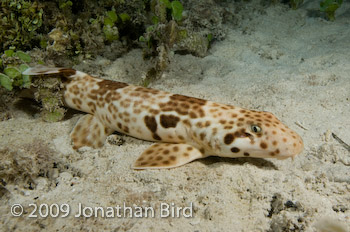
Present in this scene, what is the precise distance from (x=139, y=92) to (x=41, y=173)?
172 cm

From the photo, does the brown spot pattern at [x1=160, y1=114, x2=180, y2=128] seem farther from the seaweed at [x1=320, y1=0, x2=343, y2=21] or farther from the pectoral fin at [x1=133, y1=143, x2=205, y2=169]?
the seaweed at [x1=320, y1=0, x2=343, y2=21]

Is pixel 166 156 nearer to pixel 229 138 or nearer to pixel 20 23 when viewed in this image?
pixel 229 138

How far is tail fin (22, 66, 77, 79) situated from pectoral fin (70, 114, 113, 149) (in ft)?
2.68

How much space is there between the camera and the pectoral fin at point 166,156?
130 inches

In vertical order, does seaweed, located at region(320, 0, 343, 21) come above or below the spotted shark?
above

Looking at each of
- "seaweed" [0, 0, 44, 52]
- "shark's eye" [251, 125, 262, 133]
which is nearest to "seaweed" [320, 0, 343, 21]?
"shark's eye" [251, 125, 262, 133]

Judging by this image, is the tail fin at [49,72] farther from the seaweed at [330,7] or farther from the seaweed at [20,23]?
the seaweed at [330,7]

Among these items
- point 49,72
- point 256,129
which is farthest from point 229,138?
point 49,72

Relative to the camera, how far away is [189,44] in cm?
566

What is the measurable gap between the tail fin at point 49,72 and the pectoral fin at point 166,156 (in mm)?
2098

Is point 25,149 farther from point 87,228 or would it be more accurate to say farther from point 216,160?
point 216,160

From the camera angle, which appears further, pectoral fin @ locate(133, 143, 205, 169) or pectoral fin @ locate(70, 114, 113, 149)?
pectoral fin @ locate(70, 114, 113, 149)

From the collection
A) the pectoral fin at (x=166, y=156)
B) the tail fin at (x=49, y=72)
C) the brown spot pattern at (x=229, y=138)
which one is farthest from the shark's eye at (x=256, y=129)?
the tail fin at (x=49, y=72)

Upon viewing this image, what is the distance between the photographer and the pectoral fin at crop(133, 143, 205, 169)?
3.31 meters
